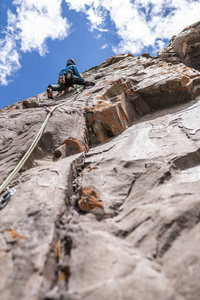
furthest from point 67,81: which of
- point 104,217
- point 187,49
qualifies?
point 187,49

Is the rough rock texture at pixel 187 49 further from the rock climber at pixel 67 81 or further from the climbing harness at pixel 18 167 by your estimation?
the climbing harness at pixel 18 167

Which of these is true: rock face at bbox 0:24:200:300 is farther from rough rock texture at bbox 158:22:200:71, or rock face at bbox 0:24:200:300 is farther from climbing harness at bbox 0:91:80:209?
rough rock texture at bbox 158:22:200:71

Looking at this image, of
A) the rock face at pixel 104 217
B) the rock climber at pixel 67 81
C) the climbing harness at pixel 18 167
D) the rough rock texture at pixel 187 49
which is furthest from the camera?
the rough rock texture at pixel 187 49

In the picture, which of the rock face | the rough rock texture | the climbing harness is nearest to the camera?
the rock face

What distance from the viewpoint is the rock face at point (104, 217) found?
911 mm

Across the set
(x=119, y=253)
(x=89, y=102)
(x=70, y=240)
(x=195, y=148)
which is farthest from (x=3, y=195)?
(x=89, y=102)

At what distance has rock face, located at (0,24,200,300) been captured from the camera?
91 centimetres

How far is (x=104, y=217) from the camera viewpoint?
1.47 m

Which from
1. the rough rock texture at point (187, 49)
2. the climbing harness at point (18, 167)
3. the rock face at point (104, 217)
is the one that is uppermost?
the rough rock texture at point (187, 49)

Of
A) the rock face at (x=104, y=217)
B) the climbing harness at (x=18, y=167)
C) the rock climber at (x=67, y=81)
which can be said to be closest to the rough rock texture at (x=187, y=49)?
the rock climber at (x=67, y=81)

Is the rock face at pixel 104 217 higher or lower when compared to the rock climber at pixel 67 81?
lower

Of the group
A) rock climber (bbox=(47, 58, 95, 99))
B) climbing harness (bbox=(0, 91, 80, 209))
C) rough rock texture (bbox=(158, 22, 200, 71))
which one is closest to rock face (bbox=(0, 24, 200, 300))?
climbing harness (bbox=(0, 91, 80, 209))

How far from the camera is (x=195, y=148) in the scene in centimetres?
201

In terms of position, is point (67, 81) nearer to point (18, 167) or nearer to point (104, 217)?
point (18, 167)
